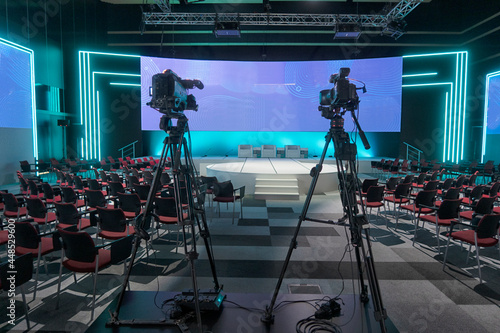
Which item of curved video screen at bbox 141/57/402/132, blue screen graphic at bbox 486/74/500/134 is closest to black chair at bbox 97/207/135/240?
curved video screen at bbox 141/57/402/132

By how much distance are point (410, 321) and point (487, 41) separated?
13482 mm

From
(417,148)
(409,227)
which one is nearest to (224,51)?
(417,148)

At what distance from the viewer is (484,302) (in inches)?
115

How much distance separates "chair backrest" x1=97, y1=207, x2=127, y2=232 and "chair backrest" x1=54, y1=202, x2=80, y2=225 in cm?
46

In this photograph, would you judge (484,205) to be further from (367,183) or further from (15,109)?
(15,109)

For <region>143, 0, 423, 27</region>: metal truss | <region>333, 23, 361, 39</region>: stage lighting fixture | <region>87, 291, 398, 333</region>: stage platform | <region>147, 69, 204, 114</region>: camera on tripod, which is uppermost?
<region>143, 0, 423, 27</region>: metal truss

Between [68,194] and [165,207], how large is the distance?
6.38 ft

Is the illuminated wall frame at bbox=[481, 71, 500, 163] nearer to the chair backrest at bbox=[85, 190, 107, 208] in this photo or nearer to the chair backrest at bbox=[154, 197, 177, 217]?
the chair backrest at bbox=[154, 197, 177, 217]

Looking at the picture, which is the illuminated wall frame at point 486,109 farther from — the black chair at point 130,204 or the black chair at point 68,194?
the black chair at point 68,194

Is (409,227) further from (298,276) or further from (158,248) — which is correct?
(158,248)

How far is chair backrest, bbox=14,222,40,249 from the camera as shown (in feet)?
9.41

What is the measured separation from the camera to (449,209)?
4.34 metres

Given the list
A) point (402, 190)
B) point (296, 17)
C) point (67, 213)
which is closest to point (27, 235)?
point (67, 213)

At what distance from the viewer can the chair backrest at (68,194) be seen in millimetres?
5028
